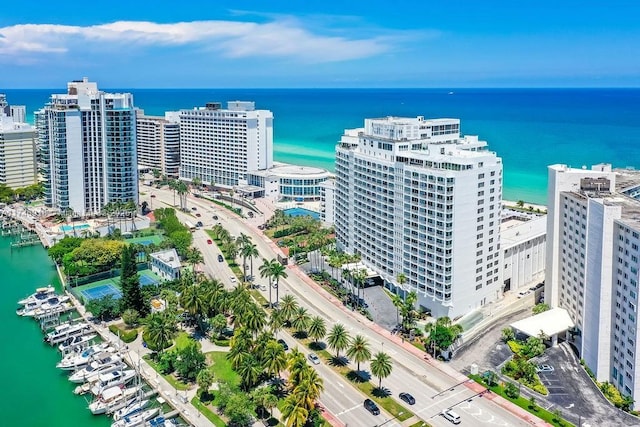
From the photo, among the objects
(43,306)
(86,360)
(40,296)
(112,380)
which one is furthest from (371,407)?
(40,296)

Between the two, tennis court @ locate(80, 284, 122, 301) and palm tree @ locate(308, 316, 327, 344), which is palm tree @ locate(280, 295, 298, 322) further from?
Result: tennis court @ locate(80, 284, 122, 301)

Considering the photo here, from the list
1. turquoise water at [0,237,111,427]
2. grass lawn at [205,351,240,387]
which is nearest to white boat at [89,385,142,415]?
turquoise water at [0,237,111,427]

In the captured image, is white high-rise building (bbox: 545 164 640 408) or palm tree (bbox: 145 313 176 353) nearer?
white high-rise building (bbox: 545 164 640 408)

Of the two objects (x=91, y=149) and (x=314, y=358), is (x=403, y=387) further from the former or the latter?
(x=91, y=149)

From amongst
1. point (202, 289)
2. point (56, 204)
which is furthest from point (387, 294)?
point (56, 204)

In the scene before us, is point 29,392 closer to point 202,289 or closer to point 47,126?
point 202,289

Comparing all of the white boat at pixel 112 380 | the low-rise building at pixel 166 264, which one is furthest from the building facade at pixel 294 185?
the white boat at pixel 112 380
